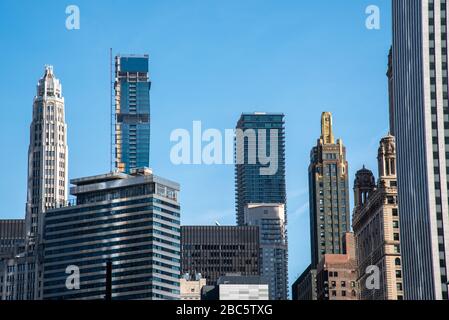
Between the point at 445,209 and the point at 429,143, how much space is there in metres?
12.8

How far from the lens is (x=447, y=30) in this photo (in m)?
193

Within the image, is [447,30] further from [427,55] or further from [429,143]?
[429,143]

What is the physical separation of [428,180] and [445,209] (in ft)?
19.6

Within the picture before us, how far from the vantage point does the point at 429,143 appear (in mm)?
191250
